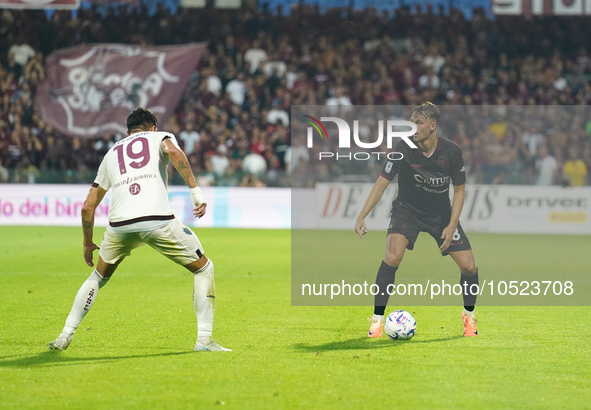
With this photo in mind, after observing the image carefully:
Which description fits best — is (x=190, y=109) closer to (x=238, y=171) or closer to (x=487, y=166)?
(x=238, y=171)

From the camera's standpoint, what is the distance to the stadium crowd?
1920cm

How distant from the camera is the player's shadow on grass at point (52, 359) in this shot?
5641mm

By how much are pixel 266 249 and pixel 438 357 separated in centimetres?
931

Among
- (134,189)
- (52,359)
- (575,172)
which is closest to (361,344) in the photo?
(134,189)

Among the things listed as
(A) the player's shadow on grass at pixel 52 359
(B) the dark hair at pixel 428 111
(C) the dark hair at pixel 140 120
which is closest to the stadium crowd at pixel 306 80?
(B) the dark hair at pixel 428 111

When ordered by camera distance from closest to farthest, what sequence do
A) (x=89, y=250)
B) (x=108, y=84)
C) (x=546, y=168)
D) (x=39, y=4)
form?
(x=89, y=250), (x=546, y=168), (x=39, y=4), (x=108, y=84)

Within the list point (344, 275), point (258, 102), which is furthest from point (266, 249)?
point (258, 102)

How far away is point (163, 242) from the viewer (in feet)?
19.2

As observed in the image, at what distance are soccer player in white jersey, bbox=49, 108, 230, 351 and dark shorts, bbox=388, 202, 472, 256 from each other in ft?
6.28

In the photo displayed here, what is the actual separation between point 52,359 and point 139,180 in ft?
5.02

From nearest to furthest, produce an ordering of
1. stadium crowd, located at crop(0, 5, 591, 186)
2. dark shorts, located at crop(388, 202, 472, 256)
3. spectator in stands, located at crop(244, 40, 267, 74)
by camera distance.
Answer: dark shorts, located at crop(388, 202, 472, 256) → stadium crowd, located at crop(0, 5, 591, 186) → spectator in stands, located at crop(244, 40, 267, 74)

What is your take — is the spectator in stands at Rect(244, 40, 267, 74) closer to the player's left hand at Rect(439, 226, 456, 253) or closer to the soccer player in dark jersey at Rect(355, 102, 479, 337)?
the soccer player in dark jersey at Rect(355, 102, 479, 337)

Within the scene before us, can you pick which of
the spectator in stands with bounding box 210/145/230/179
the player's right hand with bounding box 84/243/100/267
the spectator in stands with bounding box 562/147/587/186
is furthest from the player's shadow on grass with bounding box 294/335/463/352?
the spectator in stands with bounding box 210/145/230/179

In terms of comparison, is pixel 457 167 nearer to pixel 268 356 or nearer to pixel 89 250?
pixel 268 356
